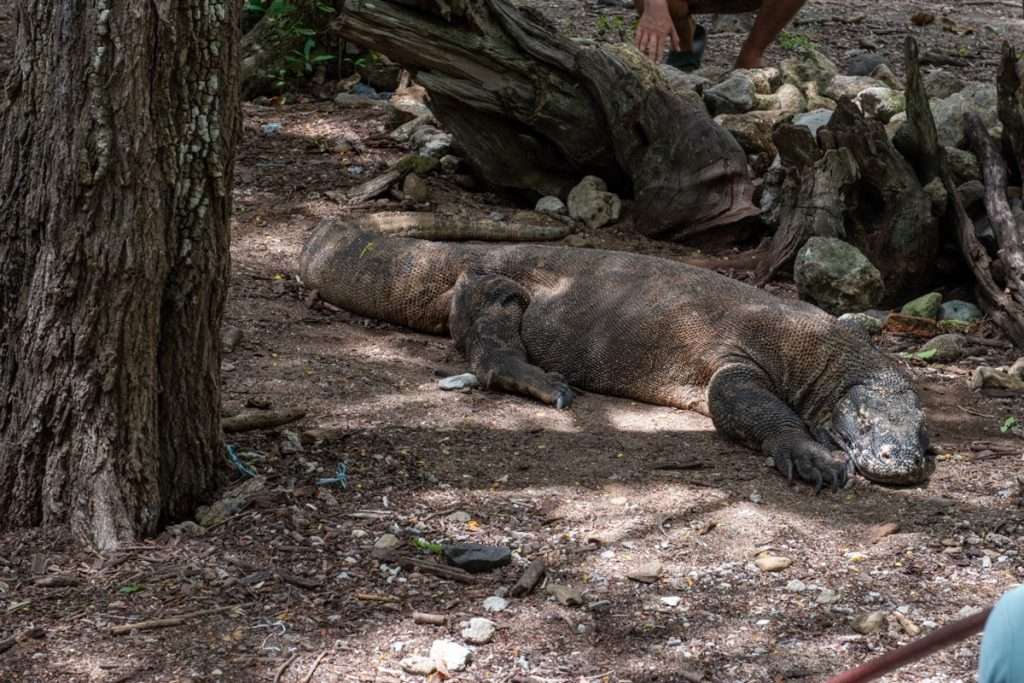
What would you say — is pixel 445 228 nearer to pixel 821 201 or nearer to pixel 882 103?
pixel 821 201

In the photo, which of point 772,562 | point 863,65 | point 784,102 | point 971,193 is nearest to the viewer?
point 772,562

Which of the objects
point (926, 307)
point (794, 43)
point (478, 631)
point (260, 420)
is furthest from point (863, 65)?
point (478, 631)

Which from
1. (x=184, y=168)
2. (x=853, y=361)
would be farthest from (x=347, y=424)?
(x=853, y=361)

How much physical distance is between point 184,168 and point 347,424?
139 centimetres

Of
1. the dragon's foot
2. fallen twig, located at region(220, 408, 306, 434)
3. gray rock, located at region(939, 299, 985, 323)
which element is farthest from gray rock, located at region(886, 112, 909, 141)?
fallen twig, located at region(220, 408, 306, 434)

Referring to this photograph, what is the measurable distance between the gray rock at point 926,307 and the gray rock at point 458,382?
2.42 metres

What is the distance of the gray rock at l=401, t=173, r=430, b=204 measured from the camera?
7.16m

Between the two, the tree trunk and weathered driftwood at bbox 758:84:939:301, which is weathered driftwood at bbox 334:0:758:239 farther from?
the tree trunk

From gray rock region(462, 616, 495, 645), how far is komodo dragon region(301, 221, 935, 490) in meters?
1.62

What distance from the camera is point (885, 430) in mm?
4543

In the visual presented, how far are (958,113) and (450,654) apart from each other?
5.49 metres

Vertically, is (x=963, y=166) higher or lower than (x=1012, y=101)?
lower

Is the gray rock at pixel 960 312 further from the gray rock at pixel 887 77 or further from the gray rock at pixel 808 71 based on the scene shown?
the gray rock at pixel 887 77

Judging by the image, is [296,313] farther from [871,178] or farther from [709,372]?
[871,178]
